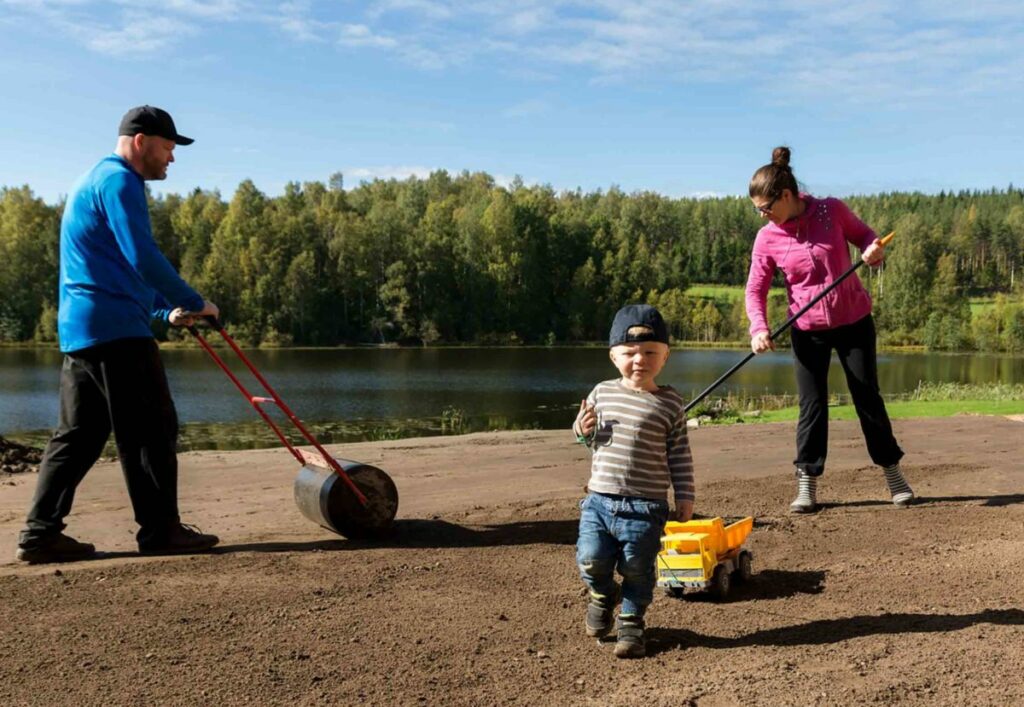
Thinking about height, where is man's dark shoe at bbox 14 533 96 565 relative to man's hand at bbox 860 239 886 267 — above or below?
below

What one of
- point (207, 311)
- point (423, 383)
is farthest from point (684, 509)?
point (423, 383)

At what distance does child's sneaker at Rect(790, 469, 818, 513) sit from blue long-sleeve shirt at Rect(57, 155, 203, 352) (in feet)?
14.4

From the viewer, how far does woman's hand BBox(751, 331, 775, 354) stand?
233 inches

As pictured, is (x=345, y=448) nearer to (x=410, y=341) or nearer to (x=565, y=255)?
(x=410, y=341)

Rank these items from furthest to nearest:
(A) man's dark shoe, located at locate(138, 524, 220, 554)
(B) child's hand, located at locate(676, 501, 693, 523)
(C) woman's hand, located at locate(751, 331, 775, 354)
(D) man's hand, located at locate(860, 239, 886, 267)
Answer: (D) man's hand, located at locate(860, 239, 886, 267) → (C) woman's hand, located at locate(751, 331, 775, 354) → (A) man's dark shoe, located at locate(138, 524, 220, 554) → (B) child's hand, located at locate(676, 501, 693, 523)

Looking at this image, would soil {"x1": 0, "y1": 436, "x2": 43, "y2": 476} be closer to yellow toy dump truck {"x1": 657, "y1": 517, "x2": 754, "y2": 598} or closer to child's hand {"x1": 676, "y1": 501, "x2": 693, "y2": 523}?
yellow toy dump truck {"x1": 657, "y1": 517, "x2": 754, "y2": 598}

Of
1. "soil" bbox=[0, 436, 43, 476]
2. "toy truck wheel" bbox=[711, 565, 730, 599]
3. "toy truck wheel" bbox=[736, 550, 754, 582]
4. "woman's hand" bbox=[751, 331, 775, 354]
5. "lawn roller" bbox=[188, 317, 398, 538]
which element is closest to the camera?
"toy truck wheel" bbox=[711, 565, 730, 599]

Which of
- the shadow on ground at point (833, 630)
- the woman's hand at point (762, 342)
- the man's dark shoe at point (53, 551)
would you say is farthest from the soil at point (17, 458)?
the shadow on ground at point (833, 630)

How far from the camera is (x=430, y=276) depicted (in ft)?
319

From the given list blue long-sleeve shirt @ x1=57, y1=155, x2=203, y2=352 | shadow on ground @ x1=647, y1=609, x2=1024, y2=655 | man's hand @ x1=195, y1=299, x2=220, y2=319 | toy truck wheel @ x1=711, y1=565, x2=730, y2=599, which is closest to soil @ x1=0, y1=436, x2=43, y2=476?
blue long-sleeve shirt @ x1=57, y1=155, x2=203, y2=352

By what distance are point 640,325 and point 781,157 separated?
3049 millimetres

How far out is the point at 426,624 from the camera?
4207 mm

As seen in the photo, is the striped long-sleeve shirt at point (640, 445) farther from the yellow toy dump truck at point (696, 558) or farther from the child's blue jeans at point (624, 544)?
the yellow toy dump truck at point (696, 558)

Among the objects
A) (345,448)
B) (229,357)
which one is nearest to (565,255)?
(229,357)
